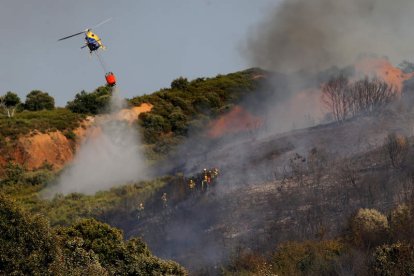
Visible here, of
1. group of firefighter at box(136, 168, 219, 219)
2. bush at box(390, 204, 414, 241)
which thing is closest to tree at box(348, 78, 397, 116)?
group of firefighter at box(136, 168, 219, 219)

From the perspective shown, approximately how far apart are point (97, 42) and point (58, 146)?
1565 inches

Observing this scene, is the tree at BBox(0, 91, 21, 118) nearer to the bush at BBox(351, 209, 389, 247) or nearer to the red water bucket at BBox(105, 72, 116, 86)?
the red water bucket at BBox(105, 72, 116, 86)

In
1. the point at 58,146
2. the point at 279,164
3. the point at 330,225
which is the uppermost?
the point at 58,146

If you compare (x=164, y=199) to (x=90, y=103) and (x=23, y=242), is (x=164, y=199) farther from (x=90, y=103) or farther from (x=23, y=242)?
(x=90, y=103)

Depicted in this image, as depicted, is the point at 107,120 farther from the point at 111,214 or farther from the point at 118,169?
the point at 111,214

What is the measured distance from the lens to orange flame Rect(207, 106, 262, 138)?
99.5 metres

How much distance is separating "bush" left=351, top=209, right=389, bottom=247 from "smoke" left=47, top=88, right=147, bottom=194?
36433 mm

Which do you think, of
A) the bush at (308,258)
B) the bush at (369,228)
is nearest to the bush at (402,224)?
the bush at (369,228)

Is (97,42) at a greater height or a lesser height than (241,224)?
greater

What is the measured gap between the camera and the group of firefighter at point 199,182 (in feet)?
200

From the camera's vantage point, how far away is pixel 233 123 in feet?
339

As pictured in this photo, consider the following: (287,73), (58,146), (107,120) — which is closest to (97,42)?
(58,146)

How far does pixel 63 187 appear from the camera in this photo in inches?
3086

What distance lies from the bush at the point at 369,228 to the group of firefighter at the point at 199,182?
20838mm
